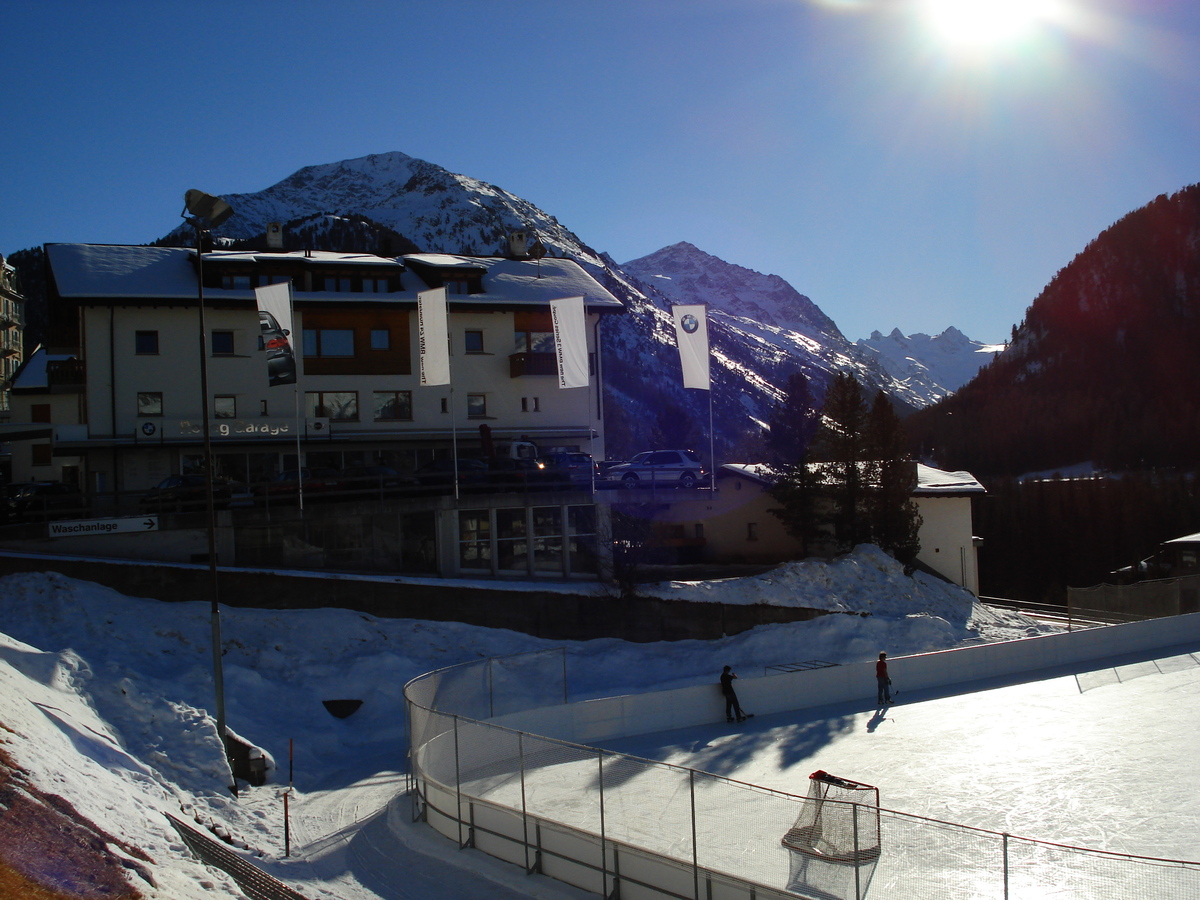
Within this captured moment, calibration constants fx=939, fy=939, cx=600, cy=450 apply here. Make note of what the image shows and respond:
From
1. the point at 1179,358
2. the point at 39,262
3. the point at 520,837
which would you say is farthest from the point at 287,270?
the point at 1179,358

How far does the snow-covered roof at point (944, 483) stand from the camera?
1569 inches

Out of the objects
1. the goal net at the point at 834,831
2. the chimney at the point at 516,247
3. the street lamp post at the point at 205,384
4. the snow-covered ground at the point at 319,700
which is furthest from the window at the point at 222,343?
the goal net at the point at 834,831

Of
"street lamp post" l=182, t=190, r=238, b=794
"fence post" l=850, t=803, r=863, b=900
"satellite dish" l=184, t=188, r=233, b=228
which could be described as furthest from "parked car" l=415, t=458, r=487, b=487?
"fence post" l=850, t=803, r=863, b=900

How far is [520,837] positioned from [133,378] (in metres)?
29.2

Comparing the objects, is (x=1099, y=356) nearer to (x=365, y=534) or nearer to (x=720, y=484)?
(x=720, y=484)

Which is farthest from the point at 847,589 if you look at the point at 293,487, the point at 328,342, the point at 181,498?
Result: the point at 328,342

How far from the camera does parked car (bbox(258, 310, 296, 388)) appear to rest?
28328 millimetres

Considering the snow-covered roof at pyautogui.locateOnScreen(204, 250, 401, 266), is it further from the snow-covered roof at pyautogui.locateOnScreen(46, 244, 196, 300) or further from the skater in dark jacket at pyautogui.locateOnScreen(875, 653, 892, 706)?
the skater in dark jacket at pyautogui.locateOnScreen(875, 653, 892, 706)

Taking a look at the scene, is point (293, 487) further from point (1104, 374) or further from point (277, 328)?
point (1104, 374)

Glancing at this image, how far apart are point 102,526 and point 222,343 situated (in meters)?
12.6

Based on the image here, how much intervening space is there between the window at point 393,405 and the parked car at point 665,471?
892 cm

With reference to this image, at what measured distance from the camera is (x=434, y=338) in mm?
32250

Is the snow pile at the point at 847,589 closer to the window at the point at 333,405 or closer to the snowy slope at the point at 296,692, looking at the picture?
the snowy slope at the point at 296,692

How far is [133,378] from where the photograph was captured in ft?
118
